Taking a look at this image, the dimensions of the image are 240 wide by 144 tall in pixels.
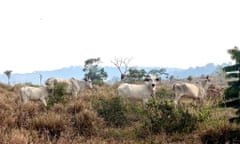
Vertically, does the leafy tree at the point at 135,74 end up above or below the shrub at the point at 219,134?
above

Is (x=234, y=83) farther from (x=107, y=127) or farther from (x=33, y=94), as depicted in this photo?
(x=33, y=94)

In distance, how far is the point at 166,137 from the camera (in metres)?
8.34

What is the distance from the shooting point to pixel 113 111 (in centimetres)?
1112

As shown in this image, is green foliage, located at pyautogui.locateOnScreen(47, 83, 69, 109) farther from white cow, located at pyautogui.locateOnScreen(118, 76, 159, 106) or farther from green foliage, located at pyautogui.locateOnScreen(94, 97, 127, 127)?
white cow, located at pyautogui.locateOnScreen(118, 76, 159, 106)

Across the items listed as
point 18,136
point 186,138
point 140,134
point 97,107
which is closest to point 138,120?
point 97,107

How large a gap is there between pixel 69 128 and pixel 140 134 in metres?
1.69

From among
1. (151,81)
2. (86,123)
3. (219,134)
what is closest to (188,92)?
(151,81)

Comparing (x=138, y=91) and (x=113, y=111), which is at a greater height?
(x=138, y=91)

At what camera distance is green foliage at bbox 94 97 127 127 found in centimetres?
Answer: 1077

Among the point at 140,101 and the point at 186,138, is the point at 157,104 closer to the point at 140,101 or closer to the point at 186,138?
the point at 186,138

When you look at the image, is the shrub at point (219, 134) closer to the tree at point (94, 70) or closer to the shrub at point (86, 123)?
the shrub at point (86, 123)

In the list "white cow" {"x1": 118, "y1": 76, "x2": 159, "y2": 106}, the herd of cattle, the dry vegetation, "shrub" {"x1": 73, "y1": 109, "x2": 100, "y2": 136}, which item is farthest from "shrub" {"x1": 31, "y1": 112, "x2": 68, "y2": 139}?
"white cow" {"x1": 118, "y1": 76, "x2": 159, "y2": 106}

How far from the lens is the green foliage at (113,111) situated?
1077 cm

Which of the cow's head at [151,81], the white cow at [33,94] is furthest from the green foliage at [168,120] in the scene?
the white cow at [33,94]
